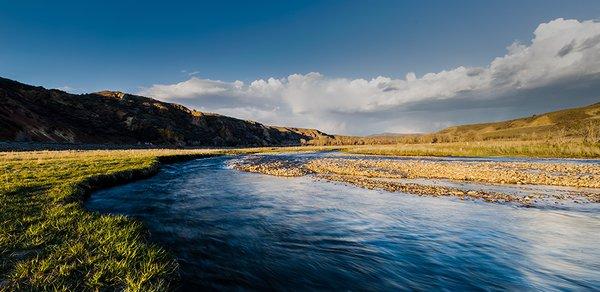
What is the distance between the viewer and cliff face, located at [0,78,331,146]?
8894 centimetres

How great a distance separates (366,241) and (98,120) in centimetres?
14338

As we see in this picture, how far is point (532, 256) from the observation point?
455 inches

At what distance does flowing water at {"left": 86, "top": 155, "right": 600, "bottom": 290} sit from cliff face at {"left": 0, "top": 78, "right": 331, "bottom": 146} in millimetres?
78178

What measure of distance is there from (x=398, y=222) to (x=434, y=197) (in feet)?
24.1

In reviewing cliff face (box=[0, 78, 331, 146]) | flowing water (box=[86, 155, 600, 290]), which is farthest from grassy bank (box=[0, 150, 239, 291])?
cliff face (box=[0, 78, 331, 146])

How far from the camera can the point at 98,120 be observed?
130 m

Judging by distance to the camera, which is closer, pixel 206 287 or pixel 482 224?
pixel 206 287

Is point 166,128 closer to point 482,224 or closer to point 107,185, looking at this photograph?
point 107,185

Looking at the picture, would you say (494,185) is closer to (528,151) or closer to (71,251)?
(71,251)

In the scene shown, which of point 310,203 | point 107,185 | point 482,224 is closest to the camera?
point 482,224

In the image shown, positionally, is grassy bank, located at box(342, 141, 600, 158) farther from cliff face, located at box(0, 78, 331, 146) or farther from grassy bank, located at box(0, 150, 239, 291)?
cliff face, located at box(0, 78, 331, 146)

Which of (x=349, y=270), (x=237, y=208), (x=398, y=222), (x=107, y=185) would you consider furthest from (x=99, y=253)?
(x=107, y=185)

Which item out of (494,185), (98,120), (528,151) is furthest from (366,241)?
(98,120)

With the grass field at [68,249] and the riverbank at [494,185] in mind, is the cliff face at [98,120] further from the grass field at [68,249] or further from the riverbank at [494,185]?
the riverbank at [494,185]
